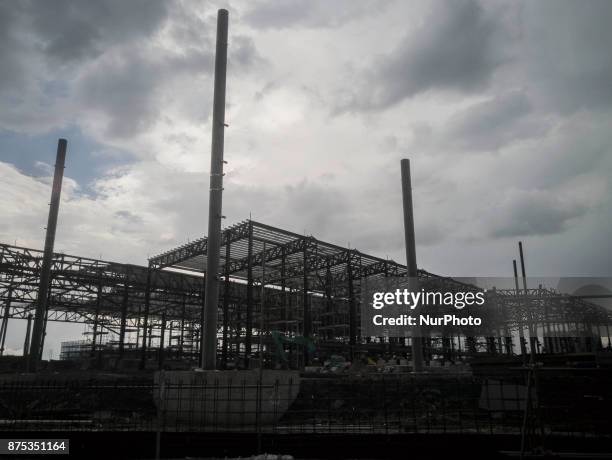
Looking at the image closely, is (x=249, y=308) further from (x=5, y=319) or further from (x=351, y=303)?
(x=5, y=319)

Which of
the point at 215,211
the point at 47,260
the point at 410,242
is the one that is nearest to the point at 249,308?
the point at 47,260

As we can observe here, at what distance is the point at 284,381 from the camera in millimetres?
18391

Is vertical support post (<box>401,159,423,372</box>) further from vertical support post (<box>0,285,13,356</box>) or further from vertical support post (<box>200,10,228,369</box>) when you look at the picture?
vertical support post (<box>0,285,13,356</box>)

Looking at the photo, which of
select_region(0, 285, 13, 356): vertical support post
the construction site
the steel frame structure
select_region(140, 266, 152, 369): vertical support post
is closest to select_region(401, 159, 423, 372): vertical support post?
the construction site

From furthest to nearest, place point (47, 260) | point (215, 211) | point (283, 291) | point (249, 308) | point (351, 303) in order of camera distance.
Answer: point (351, 303) → point (283, 291) → point (249, 308) → point (47, 260) → point (215, 211)

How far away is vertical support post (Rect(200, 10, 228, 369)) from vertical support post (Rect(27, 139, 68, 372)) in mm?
18853

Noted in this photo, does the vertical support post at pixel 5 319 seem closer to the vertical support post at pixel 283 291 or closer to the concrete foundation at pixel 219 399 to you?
the vertical support post at pixel 283 291

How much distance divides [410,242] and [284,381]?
16.0 meters

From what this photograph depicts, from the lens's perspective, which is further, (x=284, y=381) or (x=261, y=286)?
(x=261, y=286)

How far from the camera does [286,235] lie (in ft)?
134

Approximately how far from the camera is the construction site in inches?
564

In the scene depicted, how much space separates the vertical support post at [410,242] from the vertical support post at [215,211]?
49.1ft

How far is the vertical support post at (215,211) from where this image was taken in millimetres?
19234

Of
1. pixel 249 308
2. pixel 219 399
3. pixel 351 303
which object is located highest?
pixel 351 303
